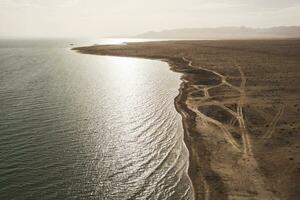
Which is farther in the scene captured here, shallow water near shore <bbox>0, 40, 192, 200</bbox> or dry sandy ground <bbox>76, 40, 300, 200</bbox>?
dry sandy ground <bbox>76, 40, 300, 200</bbox>

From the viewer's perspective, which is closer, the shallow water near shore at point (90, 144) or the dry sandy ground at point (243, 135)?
the shallow water near shore at point (90, 144)

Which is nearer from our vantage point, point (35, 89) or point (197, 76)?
point (35, 89)

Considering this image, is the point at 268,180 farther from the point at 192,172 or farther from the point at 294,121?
the point at 294,121

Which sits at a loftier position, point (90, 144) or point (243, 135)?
point (90, 144)

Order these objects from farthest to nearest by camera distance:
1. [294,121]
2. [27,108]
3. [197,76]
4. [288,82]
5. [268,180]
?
1. [197,76]
2. [288,82]
3. [27,108]
4. [294,121]
5. [268,180]

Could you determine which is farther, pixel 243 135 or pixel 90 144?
pixel 243 135

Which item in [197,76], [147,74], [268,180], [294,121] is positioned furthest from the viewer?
[147,74]

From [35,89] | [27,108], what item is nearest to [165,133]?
[27,108]
